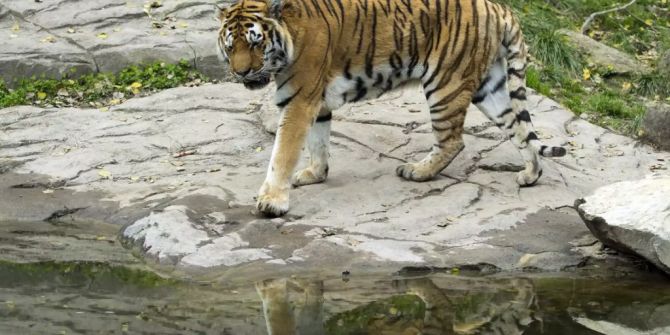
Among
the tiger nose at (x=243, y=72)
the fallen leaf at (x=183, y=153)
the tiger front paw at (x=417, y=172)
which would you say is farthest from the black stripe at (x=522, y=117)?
the fallen leaf at (x=183, y=153)

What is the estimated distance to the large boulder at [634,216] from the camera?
18.0ft

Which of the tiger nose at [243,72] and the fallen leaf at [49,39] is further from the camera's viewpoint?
the fallen leaf at [49,39]

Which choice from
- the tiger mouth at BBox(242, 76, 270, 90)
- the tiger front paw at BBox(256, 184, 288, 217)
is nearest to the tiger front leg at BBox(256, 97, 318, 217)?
the tiger front paw at BBox(256, 184, 288, 217)

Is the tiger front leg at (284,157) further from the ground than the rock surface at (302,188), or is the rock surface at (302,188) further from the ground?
the tiger front leg at (284,157)

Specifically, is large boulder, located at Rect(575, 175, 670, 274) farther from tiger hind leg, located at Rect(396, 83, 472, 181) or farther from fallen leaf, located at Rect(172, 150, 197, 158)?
fallen leaf, located at Rect(172, 150, 197, 158)

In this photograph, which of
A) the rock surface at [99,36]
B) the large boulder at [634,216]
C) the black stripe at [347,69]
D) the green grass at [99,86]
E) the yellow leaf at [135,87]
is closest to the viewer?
the large boulder at [634,216]

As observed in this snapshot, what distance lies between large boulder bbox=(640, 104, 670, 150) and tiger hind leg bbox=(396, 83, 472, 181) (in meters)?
2.19

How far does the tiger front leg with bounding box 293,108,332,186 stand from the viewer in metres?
6.88

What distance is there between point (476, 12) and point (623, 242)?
1976 mm

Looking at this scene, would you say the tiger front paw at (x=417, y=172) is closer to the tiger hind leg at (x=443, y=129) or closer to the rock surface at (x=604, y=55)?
the tiger hind leg at (x=443, y=129)

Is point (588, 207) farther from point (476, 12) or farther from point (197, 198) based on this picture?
point (197, 198)

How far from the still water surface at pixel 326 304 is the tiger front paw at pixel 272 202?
30.0 inches

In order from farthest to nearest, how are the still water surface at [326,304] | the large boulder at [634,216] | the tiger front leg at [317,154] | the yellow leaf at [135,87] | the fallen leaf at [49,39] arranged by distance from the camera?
the fallen leaf at [49,39]
the yellow leaf at [135,87]
the tiger front leg at [317,154]
the large boulder at [634,216]
the still water surface at [326,304]

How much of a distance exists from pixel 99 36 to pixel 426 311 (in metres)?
5.97
